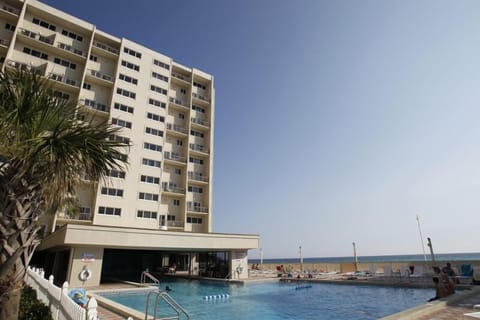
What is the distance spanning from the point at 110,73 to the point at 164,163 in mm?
12517

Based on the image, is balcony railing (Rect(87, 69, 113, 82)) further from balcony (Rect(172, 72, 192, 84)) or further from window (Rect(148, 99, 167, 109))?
balcony (Rect(172, 72, 192, 84))

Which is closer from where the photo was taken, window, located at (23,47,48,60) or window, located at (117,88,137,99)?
window, located at (23,47,48,60)

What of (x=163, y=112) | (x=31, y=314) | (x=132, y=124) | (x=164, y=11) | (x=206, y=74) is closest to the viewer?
(x=31, y=314)

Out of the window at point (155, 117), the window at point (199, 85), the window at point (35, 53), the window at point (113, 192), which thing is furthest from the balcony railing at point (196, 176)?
the window at point (35, 53)

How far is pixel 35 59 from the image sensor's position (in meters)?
28.6

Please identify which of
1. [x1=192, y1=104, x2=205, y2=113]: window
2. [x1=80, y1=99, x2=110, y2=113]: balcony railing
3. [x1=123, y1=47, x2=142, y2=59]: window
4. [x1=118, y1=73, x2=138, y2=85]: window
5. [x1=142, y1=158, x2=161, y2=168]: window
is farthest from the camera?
[x1=192, y1=104, x2=205, y2=113]: window

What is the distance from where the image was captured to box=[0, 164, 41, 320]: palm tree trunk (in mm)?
5090

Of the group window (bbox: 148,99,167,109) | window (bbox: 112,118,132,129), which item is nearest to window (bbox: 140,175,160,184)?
window (bbox: 112,118,132,129)

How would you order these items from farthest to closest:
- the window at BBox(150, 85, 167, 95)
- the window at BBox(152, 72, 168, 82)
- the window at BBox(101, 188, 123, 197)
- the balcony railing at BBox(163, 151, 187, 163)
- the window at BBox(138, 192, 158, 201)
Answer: the window at BBox(152, 72, 168, 82) → the window at BBox(150, 85, 167, 95) → the balcony railing at BBox(163, 151, 187, 163) → the window at BBox(138, 192, 158, 201) → the window at BBox(101, 188, 123, 197)

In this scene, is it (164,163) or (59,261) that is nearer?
(59,261)

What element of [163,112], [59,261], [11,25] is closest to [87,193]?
[59,261]

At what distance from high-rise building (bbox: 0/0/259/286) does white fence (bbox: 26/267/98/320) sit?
12160 mm

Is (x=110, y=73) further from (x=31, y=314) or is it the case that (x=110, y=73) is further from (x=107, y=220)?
(x=31, y=314)

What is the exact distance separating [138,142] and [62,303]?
26461 mm
